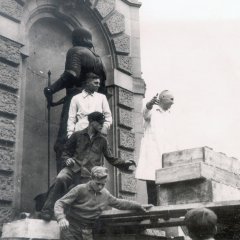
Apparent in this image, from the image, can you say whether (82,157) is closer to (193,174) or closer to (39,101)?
(193,174)

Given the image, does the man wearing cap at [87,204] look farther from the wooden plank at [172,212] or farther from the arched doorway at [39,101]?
the arched doorway at [39,101]

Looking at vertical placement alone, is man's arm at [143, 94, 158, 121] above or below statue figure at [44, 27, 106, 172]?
below

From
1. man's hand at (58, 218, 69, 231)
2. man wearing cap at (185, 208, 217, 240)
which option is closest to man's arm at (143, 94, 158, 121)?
man's hand at (58, 218, 69, 231)

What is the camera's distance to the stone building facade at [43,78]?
8.20 meters

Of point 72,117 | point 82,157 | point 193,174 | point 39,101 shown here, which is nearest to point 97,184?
point 82,157

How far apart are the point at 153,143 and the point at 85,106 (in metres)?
1.28

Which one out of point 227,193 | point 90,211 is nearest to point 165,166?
point 227,193

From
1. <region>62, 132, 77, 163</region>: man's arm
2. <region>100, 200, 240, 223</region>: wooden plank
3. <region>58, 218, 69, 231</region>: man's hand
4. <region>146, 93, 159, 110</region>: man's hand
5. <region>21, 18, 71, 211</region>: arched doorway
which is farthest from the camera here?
<region>21, 18, 71, 211</region>: arched doorway

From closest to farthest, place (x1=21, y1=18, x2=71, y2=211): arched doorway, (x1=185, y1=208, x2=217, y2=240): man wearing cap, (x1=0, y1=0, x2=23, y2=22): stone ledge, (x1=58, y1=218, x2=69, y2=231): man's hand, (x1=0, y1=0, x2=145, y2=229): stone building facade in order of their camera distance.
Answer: (x1=185, y1=208, x2=217, y2=240): man wearing cap < (x1=58, y1=218, x2=69, y2=231): man's hand < (x1=0, y1=0, x2=145, y2=229): stone building facade < (x1=0, y1=0, x2=23, y2=22): stone ledge < (x1=21, y1=18, x2=71, y2=211): arched doorway

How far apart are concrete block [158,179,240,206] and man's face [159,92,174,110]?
1.71 metres

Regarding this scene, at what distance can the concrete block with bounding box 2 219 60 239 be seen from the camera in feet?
21.5

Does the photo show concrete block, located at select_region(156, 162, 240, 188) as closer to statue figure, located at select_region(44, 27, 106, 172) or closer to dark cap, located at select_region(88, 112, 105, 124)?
dark cap, located at select_region(88, 112, 105, 124)

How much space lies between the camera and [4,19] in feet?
28.0

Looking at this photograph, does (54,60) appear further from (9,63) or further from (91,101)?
(91,101)
